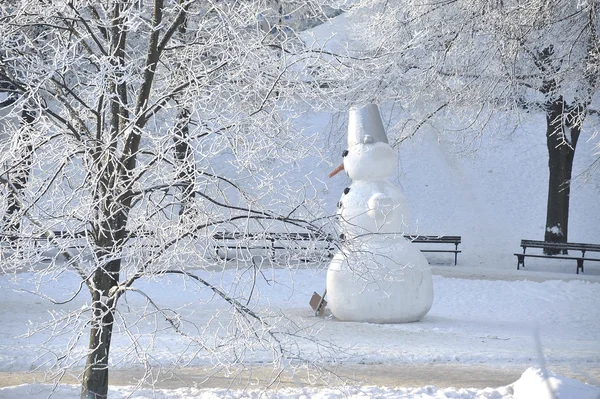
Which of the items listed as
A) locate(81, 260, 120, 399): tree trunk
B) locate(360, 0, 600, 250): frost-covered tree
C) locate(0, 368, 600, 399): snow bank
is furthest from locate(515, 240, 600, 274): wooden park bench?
locate(81, 260, 120, 399): tree trunk

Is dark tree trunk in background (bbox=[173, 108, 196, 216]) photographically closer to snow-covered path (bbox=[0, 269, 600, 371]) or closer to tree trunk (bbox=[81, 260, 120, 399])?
tree trunk (bbox=[81, 260, 120, 399])

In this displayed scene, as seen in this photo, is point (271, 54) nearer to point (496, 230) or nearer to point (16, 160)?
point (16, 160)

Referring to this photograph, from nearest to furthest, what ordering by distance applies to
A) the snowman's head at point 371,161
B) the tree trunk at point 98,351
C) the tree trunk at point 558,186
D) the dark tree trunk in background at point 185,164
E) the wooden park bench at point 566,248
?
the dark tree trunk in background at point 185,164, the tree trunk at point 98,351, the snowman's head at point 371,161, the wooden park bench at point 566,248, the tree trunk at point 558,186

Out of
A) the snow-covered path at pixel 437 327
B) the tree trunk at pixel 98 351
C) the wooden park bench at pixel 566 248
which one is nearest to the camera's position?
the tree trunk at pixel 98 351

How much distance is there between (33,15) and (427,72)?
6.09m

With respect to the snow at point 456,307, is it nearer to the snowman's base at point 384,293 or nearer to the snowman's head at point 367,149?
the snowman's base at point 384,293

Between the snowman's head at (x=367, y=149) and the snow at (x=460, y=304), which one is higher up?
the snowman's head at (x=367, y=149)

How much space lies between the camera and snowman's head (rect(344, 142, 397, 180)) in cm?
1031

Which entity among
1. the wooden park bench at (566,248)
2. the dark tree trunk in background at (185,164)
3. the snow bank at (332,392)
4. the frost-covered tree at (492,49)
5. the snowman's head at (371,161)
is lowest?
the snow bank at (332,392)

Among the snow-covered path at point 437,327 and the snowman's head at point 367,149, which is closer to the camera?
the snow-covered path at point 437,327

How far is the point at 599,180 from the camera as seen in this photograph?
2098 cm

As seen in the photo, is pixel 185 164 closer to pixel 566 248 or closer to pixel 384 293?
pixel 384 293

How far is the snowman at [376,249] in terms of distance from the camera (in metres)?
9.85

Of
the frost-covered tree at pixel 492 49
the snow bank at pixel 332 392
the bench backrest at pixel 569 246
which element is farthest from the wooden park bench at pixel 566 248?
the snow bank at pixel 332 392
